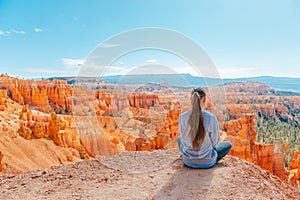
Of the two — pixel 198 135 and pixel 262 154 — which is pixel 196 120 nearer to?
pixel 198 135

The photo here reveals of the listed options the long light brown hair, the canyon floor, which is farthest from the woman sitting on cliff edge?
the canyon floor

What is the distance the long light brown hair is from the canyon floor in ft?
1.27

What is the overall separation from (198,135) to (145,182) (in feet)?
2.61

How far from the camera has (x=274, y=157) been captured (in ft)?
42.6

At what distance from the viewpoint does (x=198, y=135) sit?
270cm

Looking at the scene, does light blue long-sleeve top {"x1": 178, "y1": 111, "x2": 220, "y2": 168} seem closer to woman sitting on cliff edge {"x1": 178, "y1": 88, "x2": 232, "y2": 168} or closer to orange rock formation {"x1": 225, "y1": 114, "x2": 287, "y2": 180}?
woman sitting on cliff edge {"x1": 178, "y1": 88, "x2": 232, "y2": 168}

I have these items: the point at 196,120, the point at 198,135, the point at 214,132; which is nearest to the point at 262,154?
the point at 214,132

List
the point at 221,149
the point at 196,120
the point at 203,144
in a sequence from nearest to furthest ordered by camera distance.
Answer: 1. the point at 196,120
2. the point at 203,144
3. the point at 221,149

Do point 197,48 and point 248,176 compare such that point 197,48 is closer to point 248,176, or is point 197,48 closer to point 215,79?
point 215,79

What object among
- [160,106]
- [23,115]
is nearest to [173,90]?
[160,106]

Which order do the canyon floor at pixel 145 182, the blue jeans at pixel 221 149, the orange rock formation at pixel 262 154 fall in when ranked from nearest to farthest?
the canyon floor at pixel 145 182 → the blue jeans at pixel 221 149 → the orange rock formation at pixel 262 154

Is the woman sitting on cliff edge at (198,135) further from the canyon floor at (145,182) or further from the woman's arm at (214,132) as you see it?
the canyon floor at (145,182)

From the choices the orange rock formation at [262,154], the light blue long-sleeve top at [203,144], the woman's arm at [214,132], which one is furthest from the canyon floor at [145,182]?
the orange rock formation at [262,154]

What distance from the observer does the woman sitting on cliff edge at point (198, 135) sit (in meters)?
2.63
